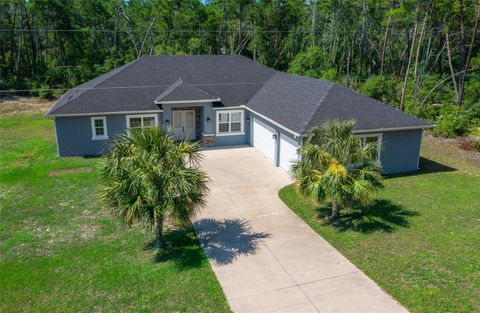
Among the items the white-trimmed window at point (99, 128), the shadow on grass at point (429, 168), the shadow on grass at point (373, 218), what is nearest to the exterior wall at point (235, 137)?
the white-trimmed window at point (99, 128)

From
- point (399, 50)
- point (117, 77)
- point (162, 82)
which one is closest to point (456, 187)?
point (162, 82)

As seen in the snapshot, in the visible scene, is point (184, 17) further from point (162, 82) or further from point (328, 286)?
point (328, 286)

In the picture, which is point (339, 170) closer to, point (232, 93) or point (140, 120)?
point (232, 93)

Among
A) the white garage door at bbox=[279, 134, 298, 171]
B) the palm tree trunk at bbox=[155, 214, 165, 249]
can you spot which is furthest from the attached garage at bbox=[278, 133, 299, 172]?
the palm tree trunk at bbox=[155, 214, 165, 249]

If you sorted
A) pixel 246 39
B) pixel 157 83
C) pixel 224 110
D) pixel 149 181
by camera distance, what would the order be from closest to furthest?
1. pixel 149 181
2. pixel 224 110
3. pixel 157 83
4. pixel 246 39

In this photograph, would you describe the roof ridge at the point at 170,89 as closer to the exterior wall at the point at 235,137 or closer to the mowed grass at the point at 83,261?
the exterior wall at the point at 235,137

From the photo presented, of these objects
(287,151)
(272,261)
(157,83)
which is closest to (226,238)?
(272,261)

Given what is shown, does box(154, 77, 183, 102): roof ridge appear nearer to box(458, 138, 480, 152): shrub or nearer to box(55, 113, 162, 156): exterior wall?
box(55, 113, 162, 156): exterior wall

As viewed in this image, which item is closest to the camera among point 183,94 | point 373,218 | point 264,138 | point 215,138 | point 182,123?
point 373,218
